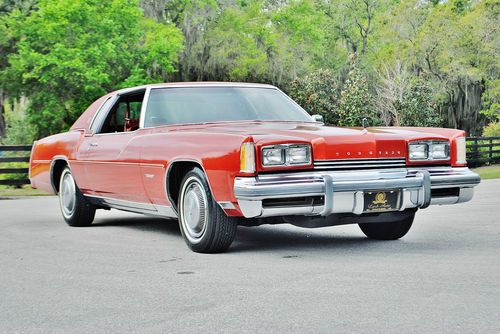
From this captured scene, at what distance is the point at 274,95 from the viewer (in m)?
9.55

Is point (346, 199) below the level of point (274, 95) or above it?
below

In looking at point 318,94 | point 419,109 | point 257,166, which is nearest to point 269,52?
Result: point 318,94

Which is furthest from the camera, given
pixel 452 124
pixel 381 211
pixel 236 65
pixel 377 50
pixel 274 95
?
pixel 377 50

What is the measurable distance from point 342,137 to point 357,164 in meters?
0.28

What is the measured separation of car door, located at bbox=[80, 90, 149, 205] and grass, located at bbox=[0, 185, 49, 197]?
9861 mm

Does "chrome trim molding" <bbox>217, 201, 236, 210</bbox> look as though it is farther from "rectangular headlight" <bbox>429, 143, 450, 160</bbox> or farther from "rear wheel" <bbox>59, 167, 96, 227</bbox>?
"rear wheel" <bbox>59, 167, 96, 227</bbox>

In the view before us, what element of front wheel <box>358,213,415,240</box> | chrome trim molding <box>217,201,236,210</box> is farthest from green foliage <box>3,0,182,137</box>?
chrome trim molding <box>217,201,236,210</box>

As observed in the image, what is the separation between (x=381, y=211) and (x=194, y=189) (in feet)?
5.80

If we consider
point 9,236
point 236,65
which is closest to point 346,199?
point 9,236

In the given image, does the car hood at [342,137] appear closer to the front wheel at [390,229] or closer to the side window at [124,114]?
the front wheel at [390,229]

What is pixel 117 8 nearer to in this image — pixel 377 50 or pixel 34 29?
pixel 34 29

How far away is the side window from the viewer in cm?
998

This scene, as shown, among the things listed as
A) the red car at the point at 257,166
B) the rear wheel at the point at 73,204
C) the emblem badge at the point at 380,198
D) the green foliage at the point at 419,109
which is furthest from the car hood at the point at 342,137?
the green foliage at the point at 419,109

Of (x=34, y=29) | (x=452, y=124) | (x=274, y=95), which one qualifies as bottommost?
(x=452, y=124)
